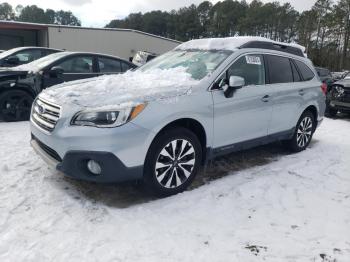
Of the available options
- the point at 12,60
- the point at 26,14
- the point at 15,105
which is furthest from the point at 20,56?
the point at 26,14

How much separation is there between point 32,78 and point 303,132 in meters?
5.09

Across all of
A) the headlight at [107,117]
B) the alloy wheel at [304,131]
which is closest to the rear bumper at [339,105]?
the alloy wheel at [304,131]

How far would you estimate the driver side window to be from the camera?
176 inches

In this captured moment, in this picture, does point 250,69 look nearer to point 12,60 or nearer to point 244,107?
point 244,107

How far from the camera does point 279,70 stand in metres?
5.31

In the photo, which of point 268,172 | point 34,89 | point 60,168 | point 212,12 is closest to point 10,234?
point 60,168

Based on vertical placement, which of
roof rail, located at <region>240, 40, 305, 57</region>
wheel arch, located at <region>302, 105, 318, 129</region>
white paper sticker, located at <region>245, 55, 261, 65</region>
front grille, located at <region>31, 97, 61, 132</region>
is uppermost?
roof rail, located at <region>240, 40, 305, 57</region>

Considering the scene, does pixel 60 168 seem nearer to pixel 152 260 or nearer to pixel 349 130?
pixel 152 260

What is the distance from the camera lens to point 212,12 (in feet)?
230

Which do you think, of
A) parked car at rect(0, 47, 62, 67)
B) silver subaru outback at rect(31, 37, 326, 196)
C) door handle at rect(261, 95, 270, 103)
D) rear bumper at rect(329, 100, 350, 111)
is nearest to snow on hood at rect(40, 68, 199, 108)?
silver subaru outback at rect(31, 37, 326, 196)

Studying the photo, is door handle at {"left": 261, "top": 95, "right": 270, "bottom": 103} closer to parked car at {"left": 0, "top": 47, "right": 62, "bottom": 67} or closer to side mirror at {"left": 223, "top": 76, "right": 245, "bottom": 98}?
side mirror at {"left": 223, "top": 76, "right": 245, "bottom": 98}

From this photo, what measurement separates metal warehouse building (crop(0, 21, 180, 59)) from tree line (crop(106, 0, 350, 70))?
873 inches

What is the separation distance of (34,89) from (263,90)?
175 inches

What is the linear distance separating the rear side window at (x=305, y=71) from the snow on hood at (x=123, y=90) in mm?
2306
